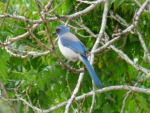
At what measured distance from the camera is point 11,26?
5.70m

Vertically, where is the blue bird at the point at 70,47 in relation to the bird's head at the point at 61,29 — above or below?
below

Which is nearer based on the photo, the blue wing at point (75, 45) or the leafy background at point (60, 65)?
the blue wing at point (75, 45)

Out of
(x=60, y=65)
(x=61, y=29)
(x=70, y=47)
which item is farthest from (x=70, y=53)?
(x=60, y=65)

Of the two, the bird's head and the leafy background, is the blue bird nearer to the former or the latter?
the bird's head

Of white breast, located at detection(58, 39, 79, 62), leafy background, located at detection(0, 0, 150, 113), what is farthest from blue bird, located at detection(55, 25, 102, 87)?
leafy background, located at detection(0, 0, 150, 113)

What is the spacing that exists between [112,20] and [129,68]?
66 cm

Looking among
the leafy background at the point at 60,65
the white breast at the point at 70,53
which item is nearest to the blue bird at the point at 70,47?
the white breast at the point at 70,53

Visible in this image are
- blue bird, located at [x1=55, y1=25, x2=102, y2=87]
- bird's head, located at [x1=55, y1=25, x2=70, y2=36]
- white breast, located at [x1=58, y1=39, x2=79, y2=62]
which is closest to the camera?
blue bird, located at [x1=55, y1=25, x2=102, y2=87]

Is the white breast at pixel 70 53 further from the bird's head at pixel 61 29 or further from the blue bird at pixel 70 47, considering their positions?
the bird's head at pixel 61 29

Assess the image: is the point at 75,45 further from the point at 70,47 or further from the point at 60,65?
the point at 60,65

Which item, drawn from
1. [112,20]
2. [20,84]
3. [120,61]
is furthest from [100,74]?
[20,84]

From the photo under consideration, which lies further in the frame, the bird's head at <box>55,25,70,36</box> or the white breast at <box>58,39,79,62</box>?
the bird's head at <box>55,25,70,36</box>

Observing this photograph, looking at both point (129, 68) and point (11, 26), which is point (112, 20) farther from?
point (11, 26)

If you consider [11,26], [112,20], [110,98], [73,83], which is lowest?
[110,98]
